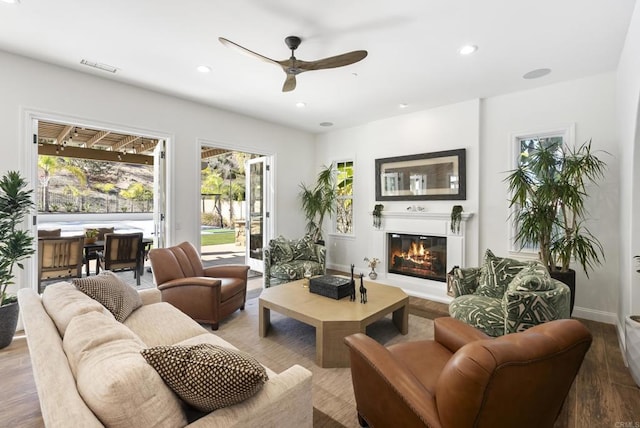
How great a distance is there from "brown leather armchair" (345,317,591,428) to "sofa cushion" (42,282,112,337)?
155 cm

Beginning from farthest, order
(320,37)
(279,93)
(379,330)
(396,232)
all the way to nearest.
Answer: (396,232) → (279,93) → (379,330) → (320,37)

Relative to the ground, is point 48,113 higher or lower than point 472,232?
higher

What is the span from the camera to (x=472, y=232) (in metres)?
4.45

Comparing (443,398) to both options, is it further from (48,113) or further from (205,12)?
(48,113)

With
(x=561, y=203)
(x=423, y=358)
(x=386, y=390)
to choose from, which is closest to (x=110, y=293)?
(x=386, y=390)

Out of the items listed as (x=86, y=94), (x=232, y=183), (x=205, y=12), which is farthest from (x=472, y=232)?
(x=232, y=183)

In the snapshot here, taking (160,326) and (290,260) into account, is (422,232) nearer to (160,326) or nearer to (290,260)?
(290,260)

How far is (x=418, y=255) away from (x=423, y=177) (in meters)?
1.28

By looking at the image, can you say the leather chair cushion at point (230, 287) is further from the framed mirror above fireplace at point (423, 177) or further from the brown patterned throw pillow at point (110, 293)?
the framed mirror above fireplace at point (423, 177)

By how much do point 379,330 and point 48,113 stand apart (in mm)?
4311

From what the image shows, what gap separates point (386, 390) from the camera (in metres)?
1.52

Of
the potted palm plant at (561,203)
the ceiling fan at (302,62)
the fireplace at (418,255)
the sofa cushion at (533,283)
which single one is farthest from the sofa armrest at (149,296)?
the potted palm plant at (561,203)

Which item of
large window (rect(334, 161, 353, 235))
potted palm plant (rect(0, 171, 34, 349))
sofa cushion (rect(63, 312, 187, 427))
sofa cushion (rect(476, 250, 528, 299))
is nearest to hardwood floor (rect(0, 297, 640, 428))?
potted palm plant (rect(0, 171, 34, 349))

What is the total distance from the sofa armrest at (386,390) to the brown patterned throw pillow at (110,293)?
1.72 metres
